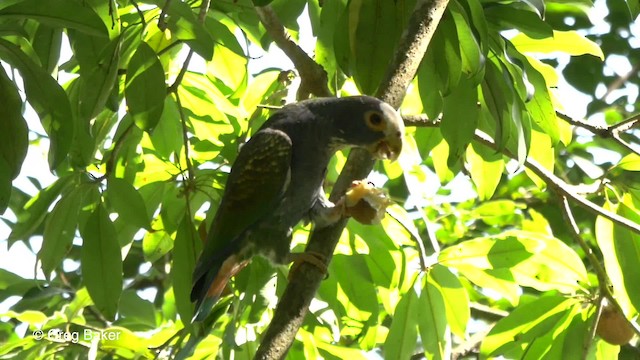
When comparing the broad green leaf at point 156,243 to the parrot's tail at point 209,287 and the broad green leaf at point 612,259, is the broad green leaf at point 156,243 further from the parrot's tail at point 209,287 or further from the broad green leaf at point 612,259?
the broad green leaf at point 612,259

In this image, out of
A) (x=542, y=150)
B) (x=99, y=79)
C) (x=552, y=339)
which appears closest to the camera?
(x=99, y=79)

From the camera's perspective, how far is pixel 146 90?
2176mm

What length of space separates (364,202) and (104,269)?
2.58 ft

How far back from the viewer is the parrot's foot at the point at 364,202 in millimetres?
2146

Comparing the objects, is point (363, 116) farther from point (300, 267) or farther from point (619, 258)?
point (619, 258)

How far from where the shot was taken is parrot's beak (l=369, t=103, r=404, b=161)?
2358mm

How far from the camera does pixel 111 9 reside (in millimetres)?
2211

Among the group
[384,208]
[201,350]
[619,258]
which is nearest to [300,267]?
[384,208]

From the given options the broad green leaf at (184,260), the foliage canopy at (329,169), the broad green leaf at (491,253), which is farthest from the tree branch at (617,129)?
the broad green leaf at (184,260)

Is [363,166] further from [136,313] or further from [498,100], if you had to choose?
[136,313]

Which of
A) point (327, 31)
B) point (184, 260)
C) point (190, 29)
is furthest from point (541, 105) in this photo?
point (184, 260)

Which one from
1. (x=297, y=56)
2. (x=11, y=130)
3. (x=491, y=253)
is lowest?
(x=491, y=253)

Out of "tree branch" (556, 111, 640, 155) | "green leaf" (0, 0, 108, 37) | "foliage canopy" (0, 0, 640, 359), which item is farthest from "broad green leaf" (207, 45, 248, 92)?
"tree branch" (556, 111, 640, 155)

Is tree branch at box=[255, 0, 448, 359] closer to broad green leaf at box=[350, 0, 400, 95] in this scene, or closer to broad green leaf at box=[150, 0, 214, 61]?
broad green leaf at box=[350, 0, 400, 95]
